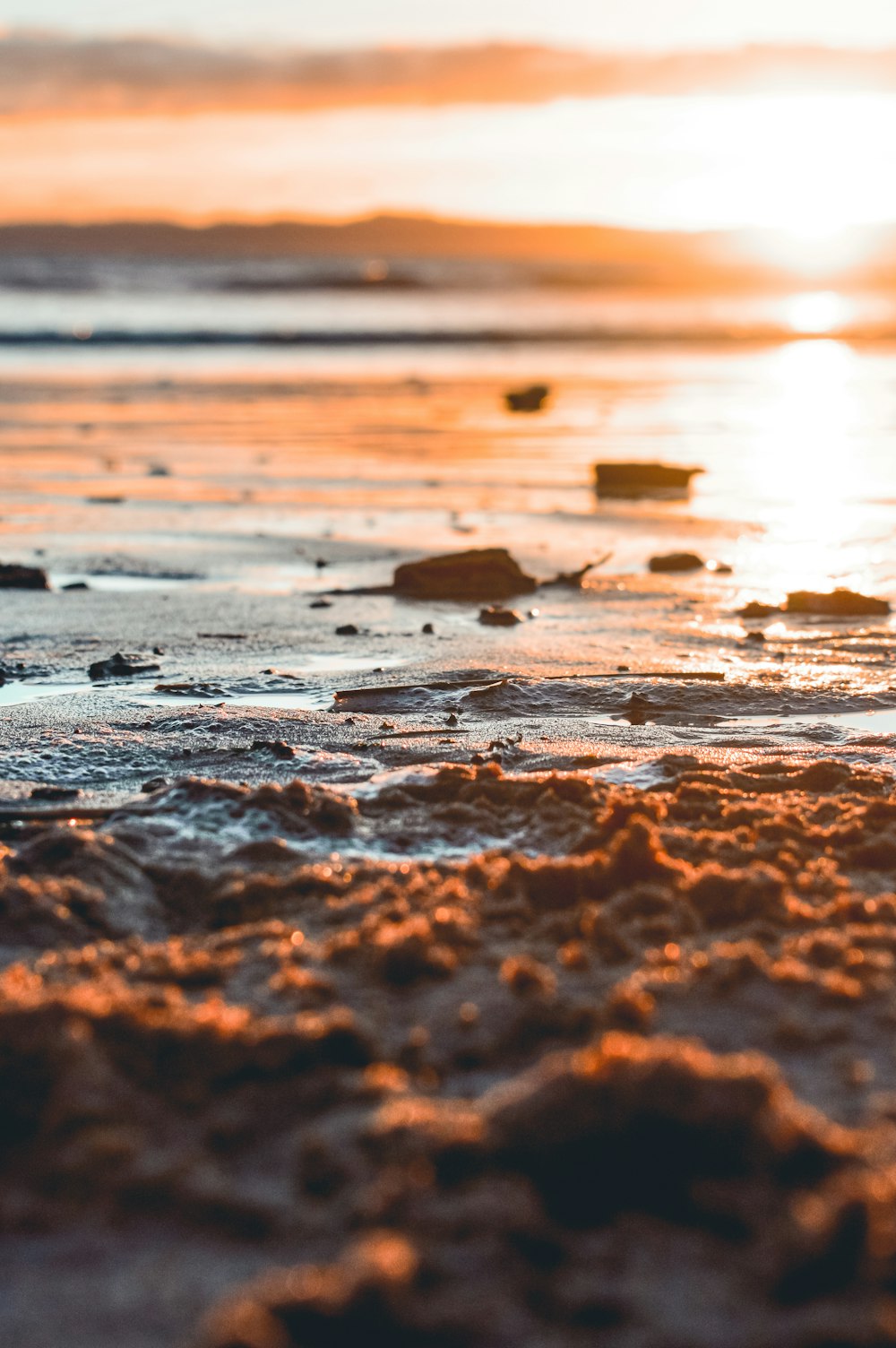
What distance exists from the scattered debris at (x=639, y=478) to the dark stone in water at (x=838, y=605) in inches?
181

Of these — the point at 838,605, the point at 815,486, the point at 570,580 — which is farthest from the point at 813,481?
the point at 838,605

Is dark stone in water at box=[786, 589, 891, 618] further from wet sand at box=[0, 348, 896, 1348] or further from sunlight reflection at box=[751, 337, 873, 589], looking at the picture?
sunlight reflection at box=[751, 337, 873, 589]

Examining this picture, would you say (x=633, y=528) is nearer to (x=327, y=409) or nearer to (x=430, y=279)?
(x=327, y=409)

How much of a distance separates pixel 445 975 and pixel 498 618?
4239 mm

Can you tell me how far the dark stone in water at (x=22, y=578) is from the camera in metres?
8.20

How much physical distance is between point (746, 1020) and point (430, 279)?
276ft

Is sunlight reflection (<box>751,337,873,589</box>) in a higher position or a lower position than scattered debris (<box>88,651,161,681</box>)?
higher

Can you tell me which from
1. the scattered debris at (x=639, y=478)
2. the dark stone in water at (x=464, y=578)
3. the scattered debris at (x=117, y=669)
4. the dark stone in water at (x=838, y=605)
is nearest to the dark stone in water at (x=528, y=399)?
the scattered debris at (x=639, y=478)

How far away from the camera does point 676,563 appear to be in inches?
347

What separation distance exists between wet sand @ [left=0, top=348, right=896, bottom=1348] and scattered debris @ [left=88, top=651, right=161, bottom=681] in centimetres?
12

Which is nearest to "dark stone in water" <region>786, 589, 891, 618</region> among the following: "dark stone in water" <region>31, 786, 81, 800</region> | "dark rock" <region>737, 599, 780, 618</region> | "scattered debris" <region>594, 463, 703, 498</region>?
"dark rock" <region>737, 599, 780, 618</region>

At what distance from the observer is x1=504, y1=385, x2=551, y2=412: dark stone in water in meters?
19.0

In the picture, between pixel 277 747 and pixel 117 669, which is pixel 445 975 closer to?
pixel 277 747

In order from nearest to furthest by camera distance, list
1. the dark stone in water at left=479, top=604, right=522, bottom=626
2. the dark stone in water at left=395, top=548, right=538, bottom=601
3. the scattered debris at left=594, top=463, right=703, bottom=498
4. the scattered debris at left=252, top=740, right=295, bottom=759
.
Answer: the scattered debris at left=252, top=740, right=295, bottom=759 → the dark stone in water at left=479, top=604, right=522, bottom=626 → the dark stone in water at left=395, top=548, right=538, bottom=601 → the scattered debris at left=594, top=463, right=703, bottom=498
